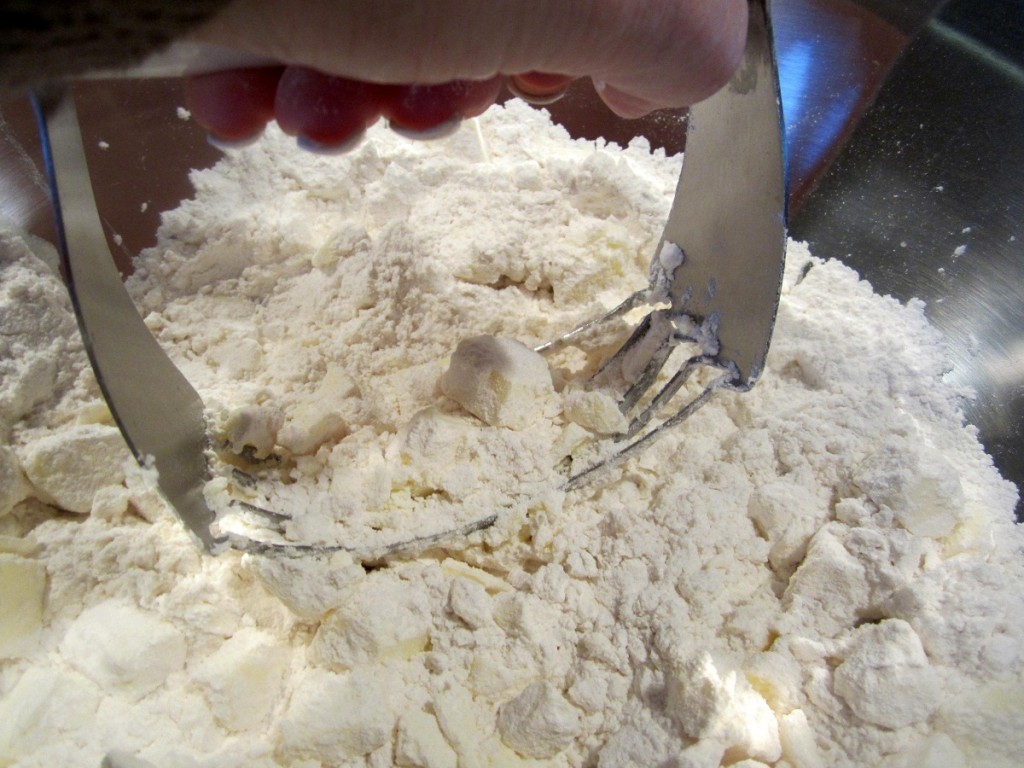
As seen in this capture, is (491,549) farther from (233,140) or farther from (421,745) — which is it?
(233,140)

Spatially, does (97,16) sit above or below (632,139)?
above

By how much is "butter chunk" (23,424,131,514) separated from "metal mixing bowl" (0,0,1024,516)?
32 cm

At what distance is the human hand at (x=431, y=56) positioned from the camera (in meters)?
0.38

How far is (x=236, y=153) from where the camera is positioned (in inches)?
42.5

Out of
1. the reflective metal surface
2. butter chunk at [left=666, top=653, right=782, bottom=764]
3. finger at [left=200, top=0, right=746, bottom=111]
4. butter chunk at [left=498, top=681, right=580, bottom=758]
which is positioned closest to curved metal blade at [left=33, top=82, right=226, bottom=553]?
finger at [left=200, top=0, right=746, bottom=111]

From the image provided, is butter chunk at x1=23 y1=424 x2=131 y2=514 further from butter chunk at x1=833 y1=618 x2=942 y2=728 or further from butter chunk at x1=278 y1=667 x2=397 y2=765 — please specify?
butter chunk at x1=833 y1=618 x2=942 y2=728

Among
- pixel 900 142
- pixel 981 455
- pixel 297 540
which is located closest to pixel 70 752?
pixel 297 540

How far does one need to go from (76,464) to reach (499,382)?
17.4 inches

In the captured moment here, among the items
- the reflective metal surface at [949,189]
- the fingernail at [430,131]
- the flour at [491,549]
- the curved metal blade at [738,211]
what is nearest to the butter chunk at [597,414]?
the flour at [491,549]

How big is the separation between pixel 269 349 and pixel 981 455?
2.87 feet

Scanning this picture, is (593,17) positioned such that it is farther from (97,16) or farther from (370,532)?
(370,532)

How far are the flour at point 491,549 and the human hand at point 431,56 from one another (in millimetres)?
338

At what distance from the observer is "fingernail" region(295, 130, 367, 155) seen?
503 mm

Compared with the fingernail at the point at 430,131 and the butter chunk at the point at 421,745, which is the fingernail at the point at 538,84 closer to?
the fingernail at the point at 430,131
